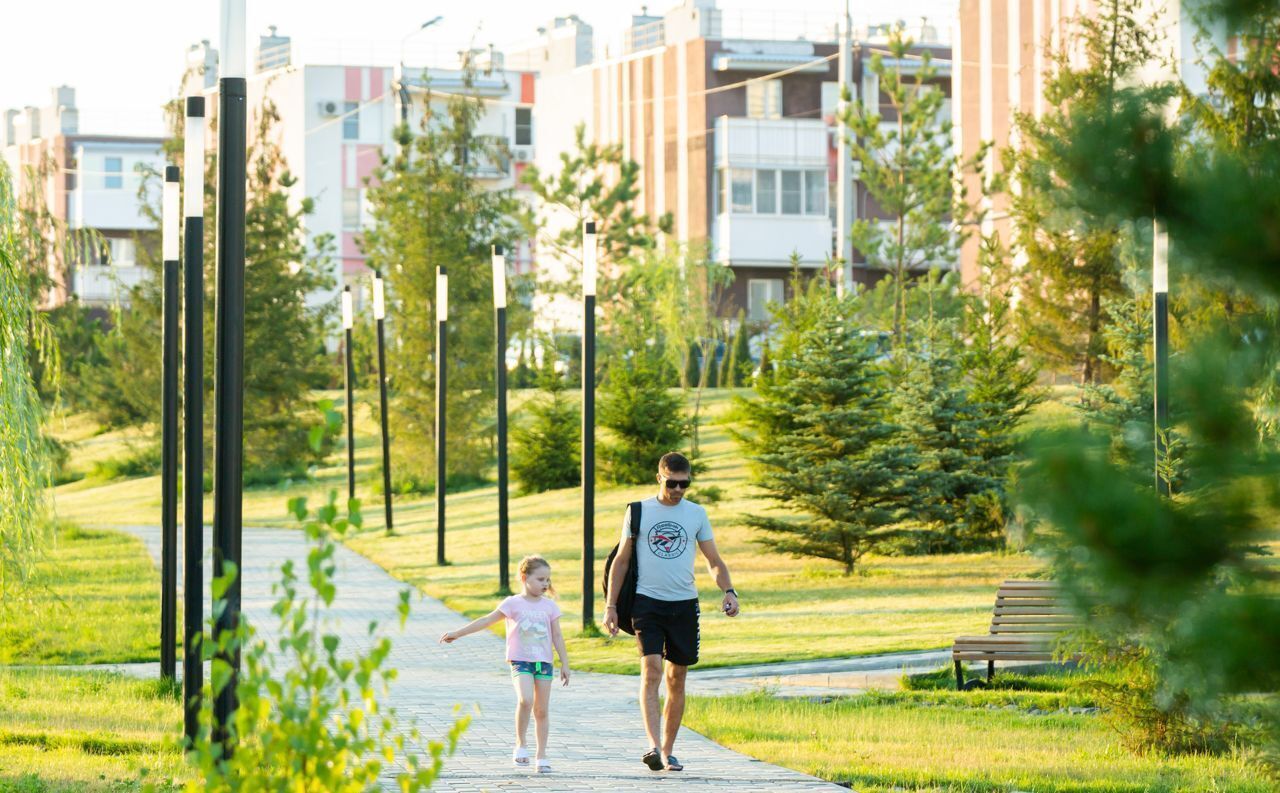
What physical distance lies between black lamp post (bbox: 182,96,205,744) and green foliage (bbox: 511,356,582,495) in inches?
878

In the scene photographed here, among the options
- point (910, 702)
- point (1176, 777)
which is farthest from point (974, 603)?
point (1176, 777)

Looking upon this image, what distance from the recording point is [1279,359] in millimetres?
3180

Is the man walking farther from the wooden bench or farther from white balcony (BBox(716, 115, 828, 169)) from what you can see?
white balcony (BBox(716, 115, 828, 169))

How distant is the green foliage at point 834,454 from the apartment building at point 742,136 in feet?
107

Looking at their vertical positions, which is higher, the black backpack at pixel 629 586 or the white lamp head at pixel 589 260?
the white lamp head at pixel 589 260

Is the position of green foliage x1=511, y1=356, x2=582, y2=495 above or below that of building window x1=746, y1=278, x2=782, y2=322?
below

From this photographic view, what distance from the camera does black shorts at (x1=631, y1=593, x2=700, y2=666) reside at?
927 cm

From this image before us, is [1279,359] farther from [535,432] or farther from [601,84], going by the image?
[601,84]

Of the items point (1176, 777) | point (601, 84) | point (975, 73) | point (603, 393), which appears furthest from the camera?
point (601, 84)

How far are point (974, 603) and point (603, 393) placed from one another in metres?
15.7

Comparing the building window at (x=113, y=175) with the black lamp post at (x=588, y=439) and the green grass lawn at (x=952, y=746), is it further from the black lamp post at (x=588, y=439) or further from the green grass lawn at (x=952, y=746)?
the green grass lawn at (x=952, y=746)

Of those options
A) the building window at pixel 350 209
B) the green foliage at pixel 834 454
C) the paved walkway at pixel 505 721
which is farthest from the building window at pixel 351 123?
the paved walkway at pixel 505 721

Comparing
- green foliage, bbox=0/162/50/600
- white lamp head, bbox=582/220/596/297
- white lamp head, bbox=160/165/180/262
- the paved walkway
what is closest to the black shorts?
the paved walkway

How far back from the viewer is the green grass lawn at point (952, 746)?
29.2 feet
